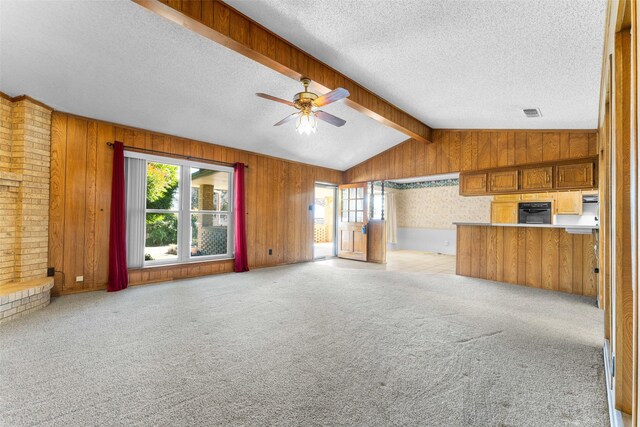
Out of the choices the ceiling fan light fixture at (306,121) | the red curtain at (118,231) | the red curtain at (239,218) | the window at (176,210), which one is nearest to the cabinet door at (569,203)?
the ceiling fan light fixture at (306,121)

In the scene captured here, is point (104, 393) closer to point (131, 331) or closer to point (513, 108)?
point (131, 331)

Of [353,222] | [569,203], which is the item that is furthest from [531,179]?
[353,222]

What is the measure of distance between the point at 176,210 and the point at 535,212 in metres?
7.87

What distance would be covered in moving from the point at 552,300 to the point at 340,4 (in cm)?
443

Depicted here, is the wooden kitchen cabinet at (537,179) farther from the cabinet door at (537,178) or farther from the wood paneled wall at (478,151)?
the wood paneled wall at (478,151)

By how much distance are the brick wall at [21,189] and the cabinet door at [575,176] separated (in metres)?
7.65

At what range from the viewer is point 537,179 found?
5062 millimetres

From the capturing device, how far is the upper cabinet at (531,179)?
469 centimetres

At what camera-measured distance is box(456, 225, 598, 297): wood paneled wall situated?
4258 millimetres

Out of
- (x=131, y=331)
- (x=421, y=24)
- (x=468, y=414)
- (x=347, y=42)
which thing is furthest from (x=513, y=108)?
(x=131, y=331)

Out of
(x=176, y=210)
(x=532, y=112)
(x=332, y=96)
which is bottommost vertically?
(x=176, y=210)

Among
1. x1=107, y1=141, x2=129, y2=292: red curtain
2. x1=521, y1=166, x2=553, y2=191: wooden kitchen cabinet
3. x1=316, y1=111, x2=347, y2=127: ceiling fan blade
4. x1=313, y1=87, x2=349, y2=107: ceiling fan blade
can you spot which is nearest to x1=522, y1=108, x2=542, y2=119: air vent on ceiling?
x1=521, y1=166, x2=553, y2=191: wooden kitchen cabinet

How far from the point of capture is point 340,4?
2.35m

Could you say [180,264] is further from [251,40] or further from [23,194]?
[251,40]
